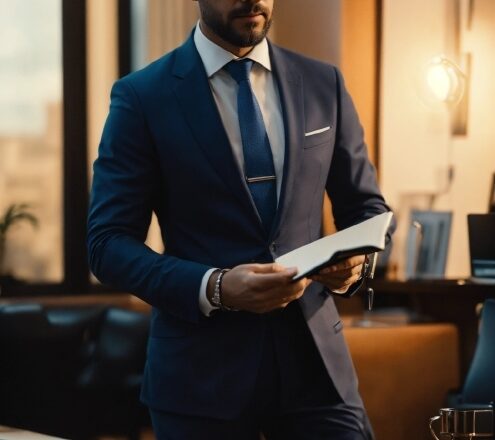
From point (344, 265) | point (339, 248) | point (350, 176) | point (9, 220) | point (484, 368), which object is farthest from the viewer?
point (9, 220)

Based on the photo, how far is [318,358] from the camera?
185cm

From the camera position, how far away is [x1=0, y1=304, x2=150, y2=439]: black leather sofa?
13.6ft

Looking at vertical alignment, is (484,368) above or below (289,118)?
below

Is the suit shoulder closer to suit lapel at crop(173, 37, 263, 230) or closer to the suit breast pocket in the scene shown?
suit lapel at crop(173, 37, 263, 230)

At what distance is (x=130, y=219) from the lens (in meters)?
1.87

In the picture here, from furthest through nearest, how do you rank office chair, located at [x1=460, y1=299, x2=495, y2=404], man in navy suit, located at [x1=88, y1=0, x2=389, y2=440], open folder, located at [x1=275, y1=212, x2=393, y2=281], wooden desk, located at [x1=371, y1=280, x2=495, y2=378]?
wooden desk, located at [x1=371, y1=280, x2=495, y2=378] < office chair, located at [x1=460, y1=299, x2=495, y2=404] < man in navy suit, located at [x1=88, y1=0, x2=389, y2=440] < open folder, located at [x1=275, y1=212, x2=393, y2=281]

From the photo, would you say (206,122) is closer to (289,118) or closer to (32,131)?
(289,118)

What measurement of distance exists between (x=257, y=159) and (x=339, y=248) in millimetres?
322

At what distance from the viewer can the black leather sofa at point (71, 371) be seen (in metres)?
4.15

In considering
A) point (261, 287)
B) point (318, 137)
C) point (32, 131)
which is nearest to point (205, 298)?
point (261, 287)

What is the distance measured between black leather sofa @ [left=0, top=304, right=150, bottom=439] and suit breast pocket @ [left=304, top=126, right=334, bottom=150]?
7.33 ft

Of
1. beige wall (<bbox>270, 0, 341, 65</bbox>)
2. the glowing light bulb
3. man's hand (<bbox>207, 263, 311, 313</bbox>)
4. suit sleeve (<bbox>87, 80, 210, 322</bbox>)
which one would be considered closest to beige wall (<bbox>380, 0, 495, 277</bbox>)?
the glowing light bulb

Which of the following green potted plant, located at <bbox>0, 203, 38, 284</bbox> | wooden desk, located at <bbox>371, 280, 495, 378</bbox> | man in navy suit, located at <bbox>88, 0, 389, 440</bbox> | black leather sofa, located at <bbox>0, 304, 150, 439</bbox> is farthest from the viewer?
green potted plant, located at <bbox>0, 203, 38, 284</bbox>

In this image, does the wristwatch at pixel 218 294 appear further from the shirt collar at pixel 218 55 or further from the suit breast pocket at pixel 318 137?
the shirt collar at pixel 218 55
